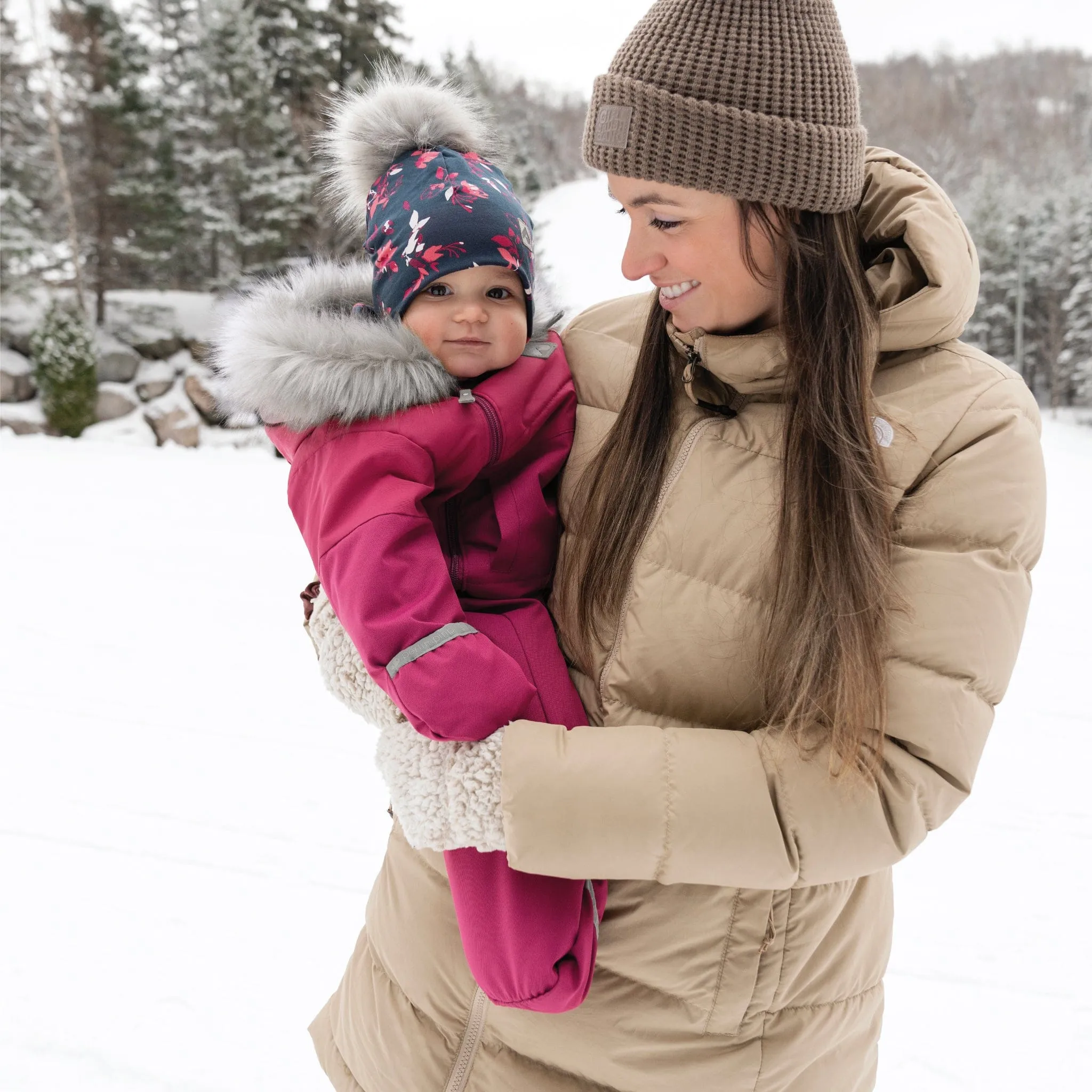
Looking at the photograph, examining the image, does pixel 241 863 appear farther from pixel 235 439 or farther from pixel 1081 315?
pixel 1081 315

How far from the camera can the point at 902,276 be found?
101 cm

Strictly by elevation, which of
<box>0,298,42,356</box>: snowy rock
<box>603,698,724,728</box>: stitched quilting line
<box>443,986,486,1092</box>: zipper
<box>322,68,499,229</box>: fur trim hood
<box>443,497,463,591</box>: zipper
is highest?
<box>322,68,499,229</box>: fur trim hood

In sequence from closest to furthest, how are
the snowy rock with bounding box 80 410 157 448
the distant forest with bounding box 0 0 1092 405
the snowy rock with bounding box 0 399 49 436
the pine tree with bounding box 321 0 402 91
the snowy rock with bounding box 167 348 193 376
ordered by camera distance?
the snowy rock with bounding box 0 399 49 436 < the snowy rock with bounding box 80 410 157 448 < the snowy rock with bounding box 167 348 193 376 < the distant forest with bounding box 0 0 1092 405 < the pine tree with bounding box 321 0 402 91

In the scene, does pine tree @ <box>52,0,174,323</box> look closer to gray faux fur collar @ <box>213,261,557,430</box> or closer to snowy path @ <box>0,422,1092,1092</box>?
snowy path @ <box>0,422,1092,1092</box>

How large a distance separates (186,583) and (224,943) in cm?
278

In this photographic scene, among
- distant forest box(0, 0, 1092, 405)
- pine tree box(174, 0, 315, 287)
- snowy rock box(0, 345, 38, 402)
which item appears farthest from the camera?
pine tree box(174, 0, 315, 287)

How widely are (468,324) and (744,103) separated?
51 centimetres

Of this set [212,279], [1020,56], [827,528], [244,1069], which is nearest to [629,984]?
[827,528]

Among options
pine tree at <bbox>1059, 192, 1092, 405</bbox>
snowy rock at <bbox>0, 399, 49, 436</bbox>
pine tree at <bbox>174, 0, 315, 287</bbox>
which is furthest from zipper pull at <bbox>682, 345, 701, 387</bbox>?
pine tree at <bbox>1059, 192, 1092, 405</bbox>

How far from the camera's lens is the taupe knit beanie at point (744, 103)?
98cm

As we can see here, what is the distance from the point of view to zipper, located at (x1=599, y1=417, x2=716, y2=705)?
1089mm

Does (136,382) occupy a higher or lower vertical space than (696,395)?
lower

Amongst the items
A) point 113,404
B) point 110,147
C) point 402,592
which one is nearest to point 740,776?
point 402,592

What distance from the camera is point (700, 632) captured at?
102cm
